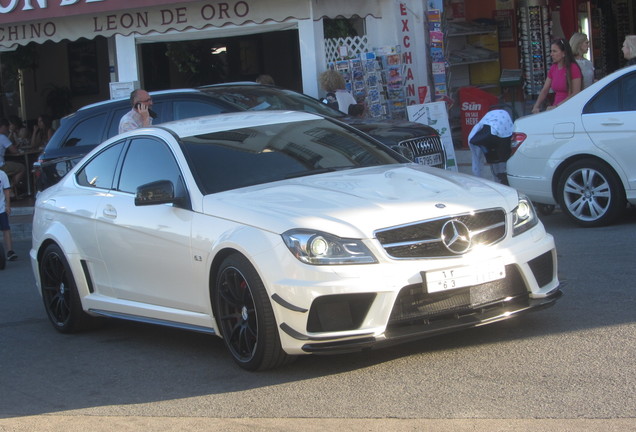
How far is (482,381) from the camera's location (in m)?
5.39

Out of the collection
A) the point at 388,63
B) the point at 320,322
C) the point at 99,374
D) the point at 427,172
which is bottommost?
the point at 99,374

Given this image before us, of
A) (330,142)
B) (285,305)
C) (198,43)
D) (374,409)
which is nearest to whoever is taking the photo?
(374,409)

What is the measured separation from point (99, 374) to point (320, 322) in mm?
1772

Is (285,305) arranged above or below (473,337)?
above

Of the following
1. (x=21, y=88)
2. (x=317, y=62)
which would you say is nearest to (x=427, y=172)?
(x=317, y=62)

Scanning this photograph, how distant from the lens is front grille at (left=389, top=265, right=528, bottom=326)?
5.53 meters

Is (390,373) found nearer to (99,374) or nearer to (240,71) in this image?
(99,374)

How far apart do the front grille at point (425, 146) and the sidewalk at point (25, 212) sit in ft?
10.4

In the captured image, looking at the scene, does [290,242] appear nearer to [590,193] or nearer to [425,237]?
[425,237]

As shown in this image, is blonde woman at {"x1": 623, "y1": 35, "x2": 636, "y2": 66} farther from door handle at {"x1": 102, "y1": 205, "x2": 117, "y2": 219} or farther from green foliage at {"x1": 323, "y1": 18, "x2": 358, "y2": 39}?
door handle at {"x1": 102, "y1": 205, "x2": 117, "y2": 219}

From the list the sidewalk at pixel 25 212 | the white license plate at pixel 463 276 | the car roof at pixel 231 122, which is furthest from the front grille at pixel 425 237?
the sidewalk at pixel 25 212

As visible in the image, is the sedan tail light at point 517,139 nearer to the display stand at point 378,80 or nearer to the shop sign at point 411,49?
the display stand at point 378,80

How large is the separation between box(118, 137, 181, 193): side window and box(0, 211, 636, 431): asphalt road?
3.91 ft

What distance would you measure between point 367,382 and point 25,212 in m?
12.6
